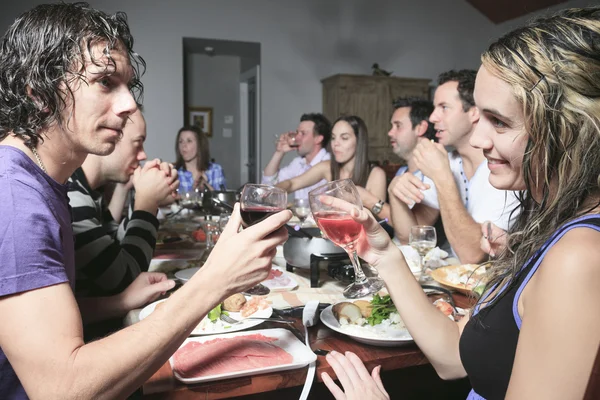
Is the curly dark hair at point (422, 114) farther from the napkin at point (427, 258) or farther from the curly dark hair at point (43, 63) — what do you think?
the curly dark hair at point (43, 63)

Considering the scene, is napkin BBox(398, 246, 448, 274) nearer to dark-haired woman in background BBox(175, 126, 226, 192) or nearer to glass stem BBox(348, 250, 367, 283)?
glass stem BBox(348, 250, 367, 283)

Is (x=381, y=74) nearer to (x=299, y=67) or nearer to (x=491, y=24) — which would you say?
(x=299, y=67)

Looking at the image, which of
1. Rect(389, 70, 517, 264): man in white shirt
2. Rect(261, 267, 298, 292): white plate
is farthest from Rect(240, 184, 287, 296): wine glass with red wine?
Rect(389, 70, 517, 264): man in white shirt

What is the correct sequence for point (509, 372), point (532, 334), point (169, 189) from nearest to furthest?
1. point (532, 334)
2. point (509, 372)
3. point (169, 189)

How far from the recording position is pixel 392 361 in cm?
109

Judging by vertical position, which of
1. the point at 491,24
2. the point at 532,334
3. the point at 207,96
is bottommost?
the point at 532,334

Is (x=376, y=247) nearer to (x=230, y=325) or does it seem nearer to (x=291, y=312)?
(x=291, y=312)

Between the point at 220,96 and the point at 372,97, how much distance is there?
111 inches

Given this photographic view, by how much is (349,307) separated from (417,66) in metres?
7.45

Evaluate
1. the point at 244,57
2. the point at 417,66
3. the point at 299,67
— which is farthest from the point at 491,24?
the point at 244,57

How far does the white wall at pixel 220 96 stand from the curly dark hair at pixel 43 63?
23.7 feet

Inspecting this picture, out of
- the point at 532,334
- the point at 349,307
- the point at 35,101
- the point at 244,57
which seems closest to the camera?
the point at 532,334

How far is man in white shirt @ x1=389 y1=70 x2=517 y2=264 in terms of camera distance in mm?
2033

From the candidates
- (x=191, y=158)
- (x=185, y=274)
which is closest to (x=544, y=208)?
(x=185, y=274)
